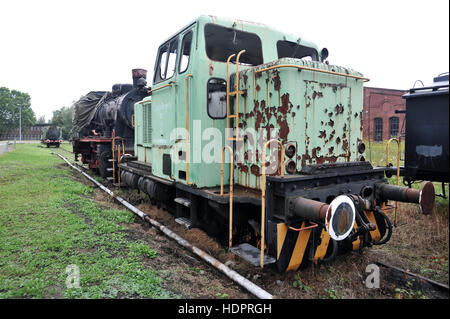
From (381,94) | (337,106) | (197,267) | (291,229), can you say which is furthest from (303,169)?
(381,94)

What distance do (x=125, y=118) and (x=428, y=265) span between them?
962 cm

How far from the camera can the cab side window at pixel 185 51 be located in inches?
194

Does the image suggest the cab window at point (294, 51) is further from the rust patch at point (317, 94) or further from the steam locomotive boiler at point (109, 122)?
the steam locomotive boiler at point (109, 122)

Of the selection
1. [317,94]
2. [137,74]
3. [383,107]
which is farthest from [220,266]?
[383,107]

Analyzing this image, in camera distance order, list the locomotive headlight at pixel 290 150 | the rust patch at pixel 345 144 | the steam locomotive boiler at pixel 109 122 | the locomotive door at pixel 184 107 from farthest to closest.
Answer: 1. the steam locomotive boiler at pixel 109 122
2. the locomotive door at pixel 184 107
3. the rust patch at pixel 345 144
4. the locomotive headlight at pixel 290 150

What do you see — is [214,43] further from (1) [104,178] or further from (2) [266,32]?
(1) [104,178]

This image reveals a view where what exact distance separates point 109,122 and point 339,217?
431 inches

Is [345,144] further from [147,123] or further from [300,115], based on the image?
[147,123]

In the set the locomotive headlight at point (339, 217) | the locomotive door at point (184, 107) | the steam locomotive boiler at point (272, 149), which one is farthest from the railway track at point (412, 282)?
the locomotive door at point (184, 107)

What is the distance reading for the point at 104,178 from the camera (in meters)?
11.9

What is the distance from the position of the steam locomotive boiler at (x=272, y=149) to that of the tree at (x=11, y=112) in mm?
68968

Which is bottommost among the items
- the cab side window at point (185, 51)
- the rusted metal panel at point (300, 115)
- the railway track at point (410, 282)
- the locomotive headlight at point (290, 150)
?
the railway track at point (410, 282)

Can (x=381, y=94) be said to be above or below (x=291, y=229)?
above

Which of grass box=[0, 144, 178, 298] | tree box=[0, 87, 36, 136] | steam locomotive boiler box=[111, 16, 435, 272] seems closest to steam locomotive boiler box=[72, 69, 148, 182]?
grass box=[0, 144, 178, 298]
